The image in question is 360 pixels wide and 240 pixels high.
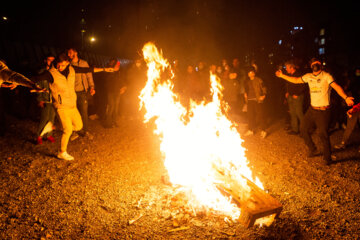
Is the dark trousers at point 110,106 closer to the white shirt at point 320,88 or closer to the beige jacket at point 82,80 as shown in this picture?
the beige jacket at point 82,80

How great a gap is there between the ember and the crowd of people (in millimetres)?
1813

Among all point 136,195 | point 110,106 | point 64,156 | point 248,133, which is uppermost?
point 110,106

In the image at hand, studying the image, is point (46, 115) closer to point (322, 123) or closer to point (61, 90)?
point (61, 90)

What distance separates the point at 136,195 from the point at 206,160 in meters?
1.50

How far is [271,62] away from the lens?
1505 centimetres

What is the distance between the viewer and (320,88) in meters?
5.41

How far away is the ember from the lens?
13.1ft

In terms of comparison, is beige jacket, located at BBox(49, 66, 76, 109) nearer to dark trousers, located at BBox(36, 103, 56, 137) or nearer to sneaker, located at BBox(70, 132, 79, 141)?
dark trousers, located at BBox(36, 103, 56, 137)

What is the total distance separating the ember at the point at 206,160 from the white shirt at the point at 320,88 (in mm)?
1991

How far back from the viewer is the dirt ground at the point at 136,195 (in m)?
3.47

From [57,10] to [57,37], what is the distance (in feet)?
6.58

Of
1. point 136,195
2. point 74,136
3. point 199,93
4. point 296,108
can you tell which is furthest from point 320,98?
point 74,136

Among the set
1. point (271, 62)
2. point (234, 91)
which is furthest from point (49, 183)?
point (271, 62)

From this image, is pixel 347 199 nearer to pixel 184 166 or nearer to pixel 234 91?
pixel 184 166
